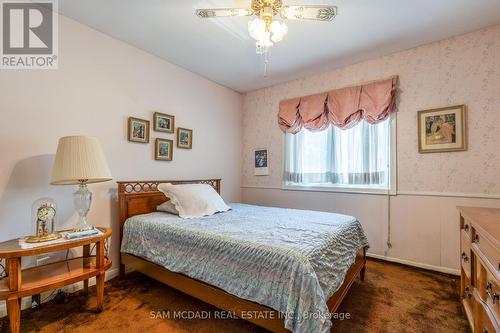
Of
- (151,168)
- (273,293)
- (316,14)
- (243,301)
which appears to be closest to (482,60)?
(316,14)

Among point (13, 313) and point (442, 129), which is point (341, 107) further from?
point (13, 313)

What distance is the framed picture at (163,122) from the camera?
113 inches

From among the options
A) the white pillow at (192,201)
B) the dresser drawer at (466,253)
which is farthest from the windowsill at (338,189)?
the white pillow at (192,201)

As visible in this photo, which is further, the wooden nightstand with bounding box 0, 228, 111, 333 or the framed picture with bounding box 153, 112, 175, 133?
the framed picture with bounding box 153, 112, 175, 133

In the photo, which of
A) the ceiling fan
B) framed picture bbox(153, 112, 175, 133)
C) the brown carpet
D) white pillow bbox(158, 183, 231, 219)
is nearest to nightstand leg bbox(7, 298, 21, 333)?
the brown carpet

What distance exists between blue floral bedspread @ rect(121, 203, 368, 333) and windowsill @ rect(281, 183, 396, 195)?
0.90 meters

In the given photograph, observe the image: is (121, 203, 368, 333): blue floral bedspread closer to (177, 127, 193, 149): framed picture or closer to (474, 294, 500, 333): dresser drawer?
(474, 294, 500, 333): dresser drawer

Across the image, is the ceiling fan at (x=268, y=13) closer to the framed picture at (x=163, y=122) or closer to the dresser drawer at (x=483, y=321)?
the framed picture at (x=163, y=122)

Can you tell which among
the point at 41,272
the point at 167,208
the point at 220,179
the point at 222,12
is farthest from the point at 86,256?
the point at 222,12

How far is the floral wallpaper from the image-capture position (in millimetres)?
2330

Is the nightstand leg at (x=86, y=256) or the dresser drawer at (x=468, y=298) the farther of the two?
the nightstand leg at (x=86, y=256)

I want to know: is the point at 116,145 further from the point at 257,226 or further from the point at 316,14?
the point at 316,14

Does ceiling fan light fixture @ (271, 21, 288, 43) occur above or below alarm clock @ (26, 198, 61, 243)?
above

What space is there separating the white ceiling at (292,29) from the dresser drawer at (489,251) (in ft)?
6.29
